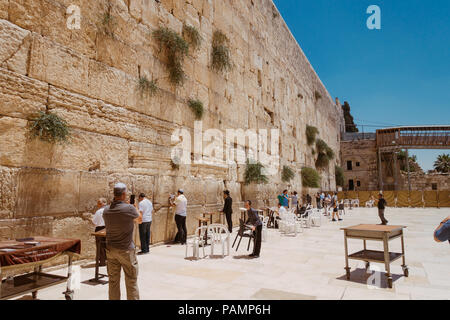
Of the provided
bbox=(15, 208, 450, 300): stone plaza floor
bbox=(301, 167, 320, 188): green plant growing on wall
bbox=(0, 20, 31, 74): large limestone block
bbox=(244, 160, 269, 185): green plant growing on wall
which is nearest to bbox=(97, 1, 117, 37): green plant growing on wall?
bbox=(0, 20, 31, 74): large limestone block

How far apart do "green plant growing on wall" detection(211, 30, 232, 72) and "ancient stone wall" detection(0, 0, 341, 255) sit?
0.21 metres

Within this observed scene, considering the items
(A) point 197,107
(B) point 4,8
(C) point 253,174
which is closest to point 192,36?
(A) point 197,107

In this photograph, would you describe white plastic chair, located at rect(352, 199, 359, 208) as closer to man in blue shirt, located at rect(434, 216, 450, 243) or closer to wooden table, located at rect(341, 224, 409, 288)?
wooden table, located at rect(341, 224, 409, 288)

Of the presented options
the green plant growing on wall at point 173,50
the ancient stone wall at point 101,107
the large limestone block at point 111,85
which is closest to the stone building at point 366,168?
the ancient stone wall at point 101,107

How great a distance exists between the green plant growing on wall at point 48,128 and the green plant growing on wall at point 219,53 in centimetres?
514

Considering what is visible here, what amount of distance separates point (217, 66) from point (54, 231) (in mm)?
6228

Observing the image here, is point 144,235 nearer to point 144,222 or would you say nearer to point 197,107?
point 144,222

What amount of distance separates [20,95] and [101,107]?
4.34 ft

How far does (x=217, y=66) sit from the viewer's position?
28.2 feet

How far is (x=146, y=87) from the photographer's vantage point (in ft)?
20.1

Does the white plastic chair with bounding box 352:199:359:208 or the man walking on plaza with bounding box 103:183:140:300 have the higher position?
the man walking on plaza with bounding box 103:183:140:300

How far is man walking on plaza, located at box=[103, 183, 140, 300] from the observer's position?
2.71 m

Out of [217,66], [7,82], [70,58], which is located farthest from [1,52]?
[217,66]
